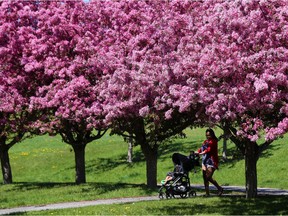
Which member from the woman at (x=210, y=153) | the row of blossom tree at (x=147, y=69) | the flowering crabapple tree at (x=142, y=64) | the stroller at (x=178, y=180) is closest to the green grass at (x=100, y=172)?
the woman at (x=210, y=153)

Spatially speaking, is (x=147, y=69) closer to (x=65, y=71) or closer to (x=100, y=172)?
(x=65, y=71)

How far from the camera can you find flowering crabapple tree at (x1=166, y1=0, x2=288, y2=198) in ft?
44.0

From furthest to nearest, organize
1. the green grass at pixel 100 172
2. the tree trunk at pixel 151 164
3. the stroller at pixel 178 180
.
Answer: the tree trunk at pixel 151 164
the green grass at pixel 100 172
the stroller at pixel 178 180

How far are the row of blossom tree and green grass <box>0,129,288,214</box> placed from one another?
253 cm

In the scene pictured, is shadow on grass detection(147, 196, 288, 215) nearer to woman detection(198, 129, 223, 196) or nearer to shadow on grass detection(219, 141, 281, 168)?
woman detection(198, 129, 223, 196)

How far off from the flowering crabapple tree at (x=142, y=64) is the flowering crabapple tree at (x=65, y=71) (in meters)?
1.10

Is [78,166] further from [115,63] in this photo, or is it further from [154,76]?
[154,76]

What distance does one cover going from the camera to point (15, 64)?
25141 mm

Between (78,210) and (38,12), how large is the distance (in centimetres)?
1212

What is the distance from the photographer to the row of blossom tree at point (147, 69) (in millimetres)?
13844

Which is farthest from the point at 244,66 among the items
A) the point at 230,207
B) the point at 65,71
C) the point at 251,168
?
the point at 65,71

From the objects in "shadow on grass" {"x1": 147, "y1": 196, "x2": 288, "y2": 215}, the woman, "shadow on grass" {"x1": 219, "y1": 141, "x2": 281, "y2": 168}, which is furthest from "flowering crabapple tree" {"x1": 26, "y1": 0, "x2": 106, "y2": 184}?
"shadow on grass" {"x1": 219, "y1": 141, "x2": 281, "y2": 168}

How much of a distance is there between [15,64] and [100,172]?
14405 millimetres

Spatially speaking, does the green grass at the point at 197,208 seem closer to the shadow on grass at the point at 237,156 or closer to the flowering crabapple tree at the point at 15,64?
the flowering crabapple tree at the point at 15,64
